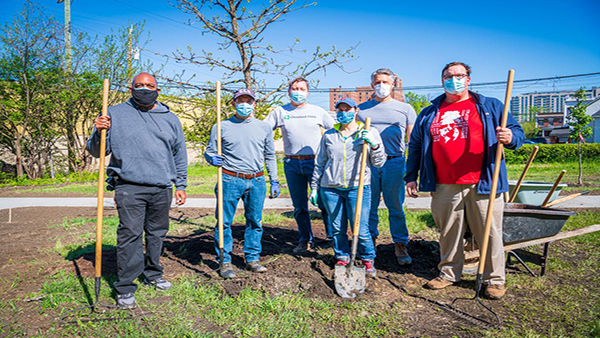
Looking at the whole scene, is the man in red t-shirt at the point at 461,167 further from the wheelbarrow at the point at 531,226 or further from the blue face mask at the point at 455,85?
the wheelbarrow at the point at 531,226

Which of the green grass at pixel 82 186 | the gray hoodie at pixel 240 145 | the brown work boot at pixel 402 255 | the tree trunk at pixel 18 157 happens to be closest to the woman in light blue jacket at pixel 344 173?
the brown work boot at pixel 402 255

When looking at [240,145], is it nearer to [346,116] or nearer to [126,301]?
[346,116]

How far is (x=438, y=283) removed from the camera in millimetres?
4031

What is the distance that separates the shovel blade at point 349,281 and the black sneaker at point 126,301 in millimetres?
1844

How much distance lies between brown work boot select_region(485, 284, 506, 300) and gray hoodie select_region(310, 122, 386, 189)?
151 centimetres

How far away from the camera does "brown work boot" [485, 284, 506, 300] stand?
12.2 feet

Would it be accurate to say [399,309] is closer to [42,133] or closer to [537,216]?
[537,216]

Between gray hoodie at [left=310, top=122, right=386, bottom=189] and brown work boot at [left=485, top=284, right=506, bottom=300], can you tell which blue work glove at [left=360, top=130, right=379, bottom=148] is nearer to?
gray hoodie at [left=310, top=122, right=386, bottom=189]

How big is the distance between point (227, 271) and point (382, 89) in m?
2.65

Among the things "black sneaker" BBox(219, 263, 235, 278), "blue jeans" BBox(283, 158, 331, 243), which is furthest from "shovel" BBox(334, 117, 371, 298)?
"black sneaker" BBox(219, 263, 235, 278)

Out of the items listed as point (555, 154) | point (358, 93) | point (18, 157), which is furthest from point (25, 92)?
point (555, 154)

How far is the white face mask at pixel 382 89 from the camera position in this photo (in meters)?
4.65

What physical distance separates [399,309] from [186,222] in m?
4.74

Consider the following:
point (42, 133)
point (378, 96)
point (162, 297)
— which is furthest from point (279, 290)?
point (42, 133)
